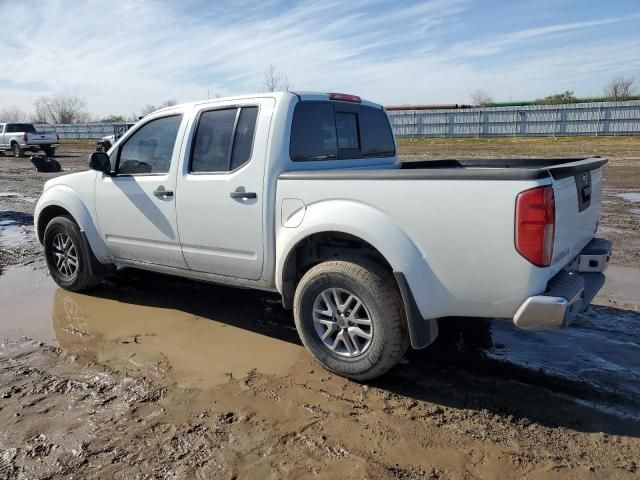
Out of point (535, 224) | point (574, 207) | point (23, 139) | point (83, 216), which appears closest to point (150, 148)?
point (83, 216)

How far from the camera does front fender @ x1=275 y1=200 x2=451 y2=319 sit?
3229 mm

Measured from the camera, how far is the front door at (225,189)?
4.00 m

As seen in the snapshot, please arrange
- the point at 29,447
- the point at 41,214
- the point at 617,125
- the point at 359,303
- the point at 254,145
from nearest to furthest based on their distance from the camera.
Answer: the point at 29,447
the point at 359,303
the point at 254,145
the point at 41,214
the point at 617,125

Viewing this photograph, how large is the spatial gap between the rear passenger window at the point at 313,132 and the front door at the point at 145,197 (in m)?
1.11

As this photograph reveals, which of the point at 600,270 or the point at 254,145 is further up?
the point at 254,145

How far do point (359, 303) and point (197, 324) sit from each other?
6.24ft

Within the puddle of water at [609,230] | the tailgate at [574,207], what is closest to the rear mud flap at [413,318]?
the tailgate at [574,207]

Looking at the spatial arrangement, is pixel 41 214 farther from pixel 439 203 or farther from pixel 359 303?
pixel 439 203

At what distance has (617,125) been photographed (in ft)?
105

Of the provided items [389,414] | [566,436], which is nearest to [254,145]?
[389,414]

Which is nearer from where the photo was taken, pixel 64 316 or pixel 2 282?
pixel 64 316

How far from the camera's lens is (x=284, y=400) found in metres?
3.42

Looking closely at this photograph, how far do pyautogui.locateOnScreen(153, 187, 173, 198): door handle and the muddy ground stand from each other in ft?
3.90

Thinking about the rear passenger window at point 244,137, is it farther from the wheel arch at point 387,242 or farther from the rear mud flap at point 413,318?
the rear mud flap at point 413,318
